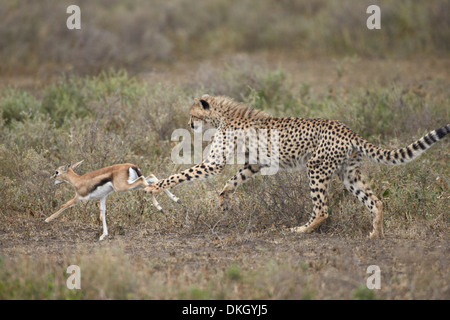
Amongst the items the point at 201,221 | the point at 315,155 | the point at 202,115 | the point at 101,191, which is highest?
the point at 202,115

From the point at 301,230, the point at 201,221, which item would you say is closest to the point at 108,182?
the point at 201,221

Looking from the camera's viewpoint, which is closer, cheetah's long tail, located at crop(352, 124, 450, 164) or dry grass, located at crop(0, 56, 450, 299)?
dry grass, located at crop(0, 56, 450, 299)

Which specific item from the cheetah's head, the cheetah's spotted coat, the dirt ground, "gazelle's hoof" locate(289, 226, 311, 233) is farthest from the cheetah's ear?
"gazelle's hoof" locate(289, 226, 311, 233)

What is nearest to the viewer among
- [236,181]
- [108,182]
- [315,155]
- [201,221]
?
[108,182]

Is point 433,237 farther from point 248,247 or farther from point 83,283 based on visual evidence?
point 83,283

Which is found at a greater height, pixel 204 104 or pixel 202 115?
pixel 204 104

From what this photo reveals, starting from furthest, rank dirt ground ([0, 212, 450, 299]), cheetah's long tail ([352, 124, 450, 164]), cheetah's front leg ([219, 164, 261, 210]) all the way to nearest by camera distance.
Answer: cheetah's front leg ([219, 164, 261, 210]), cheetah's long tail ([352, 124, 450, 164]), dirt ground ([0, 212, 450, 299])

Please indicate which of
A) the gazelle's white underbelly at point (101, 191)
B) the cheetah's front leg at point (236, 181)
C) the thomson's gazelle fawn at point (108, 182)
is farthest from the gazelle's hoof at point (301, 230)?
the gazelle's white underbelly at point (101, 191)

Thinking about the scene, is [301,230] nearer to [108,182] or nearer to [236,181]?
[236,181]

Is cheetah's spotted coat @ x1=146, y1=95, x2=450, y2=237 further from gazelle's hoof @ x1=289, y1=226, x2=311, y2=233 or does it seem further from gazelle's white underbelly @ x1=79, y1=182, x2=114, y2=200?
gazelle's white underbelly @ x1=79, y1=182, x2=114, y2=200

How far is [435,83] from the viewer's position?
1241cm

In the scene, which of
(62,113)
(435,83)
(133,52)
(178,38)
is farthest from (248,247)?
(178,38)
